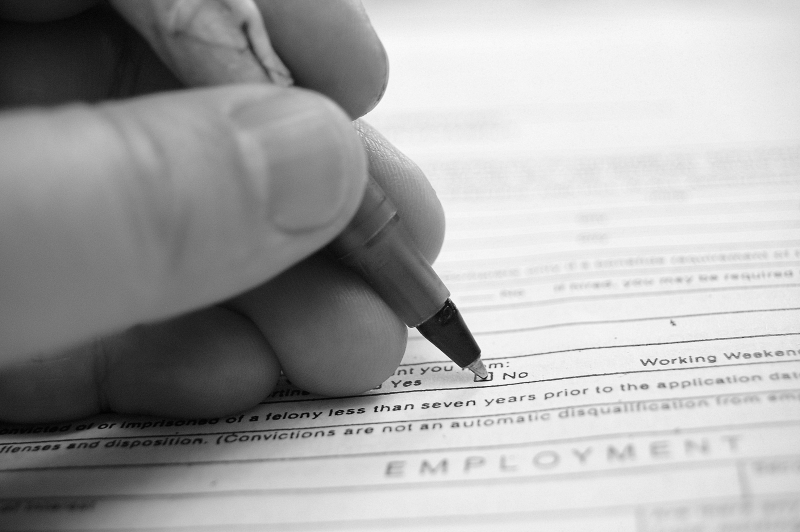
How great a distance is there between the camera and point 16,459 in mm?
375

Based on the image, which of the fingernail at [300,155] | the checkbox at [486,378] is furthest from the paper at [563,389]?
the fingernail at [300,155]

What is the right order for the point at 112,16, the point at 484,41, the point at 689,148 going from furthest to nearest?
the point at 484,41 < the point at 689,148 < the point at 112,16

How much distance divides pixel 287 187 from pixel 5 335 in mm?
128

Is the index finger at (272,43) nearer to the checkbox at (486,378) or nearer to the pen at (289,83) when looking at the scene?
the pen at (289,83)

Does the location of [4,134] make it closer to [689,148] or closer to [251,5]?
[251,5]

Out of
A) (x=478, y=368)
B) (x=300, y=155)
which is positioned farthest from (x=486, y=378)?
(x=300, y=155)

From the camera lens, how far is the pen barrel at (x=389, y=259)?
15.5 inches

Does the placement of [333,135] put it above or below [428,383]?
above

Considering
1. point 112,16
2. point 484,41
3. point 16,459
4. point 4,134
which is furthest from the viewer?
point 484,41

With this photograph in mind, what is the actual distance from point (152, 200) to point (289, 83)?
131 mm

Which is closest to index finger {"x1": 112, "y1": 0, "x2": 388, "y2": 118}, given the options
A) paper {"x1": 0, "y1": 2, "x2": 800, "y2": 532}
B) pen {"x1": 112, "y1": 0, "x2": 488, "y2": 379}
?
pen {"x1": 112, "y1": 0, "x2": 488, "y2": 379}

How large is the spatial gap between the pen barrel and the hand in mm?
17

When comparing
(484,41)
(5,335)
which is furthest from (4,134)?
(484,41)

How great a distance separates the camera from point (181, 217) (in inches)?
11.1
